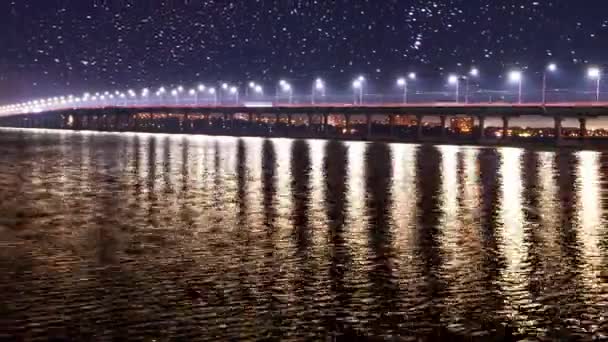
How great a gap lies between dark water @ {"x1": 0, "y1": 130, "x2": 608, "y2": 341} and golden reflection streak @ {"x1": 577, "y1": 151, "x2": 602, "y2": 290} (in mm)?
59

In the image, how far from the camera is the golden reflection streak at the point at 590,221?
53.1 feet

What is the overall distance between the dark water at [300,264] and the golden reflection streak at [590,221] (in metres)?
0.06

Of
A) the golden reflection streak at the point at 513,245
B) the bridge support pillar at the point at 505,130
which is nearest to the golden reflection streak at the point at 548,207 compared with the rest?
the golden reflection streak at the point at 513,245

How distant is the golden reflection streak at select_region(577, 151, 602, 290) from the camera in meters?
16.2

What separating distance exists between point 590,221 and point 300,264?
1027 centimetres

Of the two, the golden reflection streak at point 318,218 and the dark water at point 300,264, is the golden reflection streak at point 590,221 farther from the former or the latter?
the golden reflection streak at point 318,218

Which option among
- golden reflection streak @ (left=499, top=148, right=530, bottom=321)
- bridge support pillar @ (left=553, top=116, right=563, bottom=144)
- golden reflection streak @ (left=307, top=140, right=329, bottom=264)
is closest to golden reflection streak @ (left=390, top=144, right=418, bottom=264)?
golden reflection streak @ (left=307, top=140, right=329, bottom=264)

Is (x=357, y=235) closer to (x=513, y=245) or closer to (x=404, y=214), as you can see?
(x=513, y=245)

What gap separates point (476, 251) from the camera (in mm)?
18359

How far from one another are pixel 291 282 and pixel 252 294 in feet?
3.53

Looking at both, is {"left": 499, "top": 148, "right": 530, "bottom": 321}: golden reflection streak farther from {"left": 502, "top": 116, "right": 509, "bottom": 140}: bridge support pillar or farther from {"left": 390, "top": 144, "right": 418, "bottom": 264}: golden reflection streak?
{"left": 502, "top": 116, "right": 509, "bottom": 140}: bridge support pillar

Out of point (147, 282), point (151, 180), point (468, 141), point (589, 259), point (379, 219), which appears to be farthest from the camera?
point (468, 141)

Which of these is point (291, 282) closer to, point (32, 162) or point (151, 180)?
point (151, 180)

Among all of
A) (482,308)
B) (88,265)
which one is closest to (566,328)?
(482,308)
